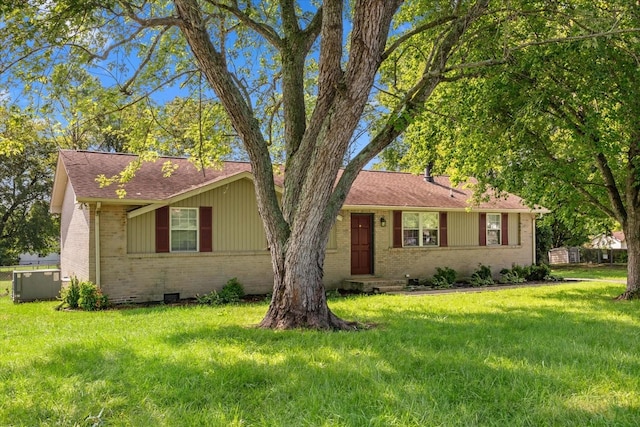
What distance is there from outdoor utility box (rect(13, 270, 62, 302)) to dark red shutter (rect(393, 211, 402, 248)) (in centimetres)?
1083

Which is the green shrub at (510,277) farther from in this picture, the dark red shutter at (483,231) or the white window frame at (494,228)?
the dark red shutter at (483,231)

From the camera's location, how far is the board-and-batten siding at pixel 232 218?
1453cm

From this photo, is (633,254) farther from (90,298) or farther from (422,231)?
(90,298)

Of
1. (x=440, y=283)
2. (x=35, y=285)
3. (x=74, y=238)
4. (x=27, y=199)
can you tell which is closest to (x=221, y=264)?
(x=74, y=238)

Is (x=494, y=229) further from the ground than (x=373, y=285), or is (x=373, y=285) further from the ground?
(x=494, y=229)

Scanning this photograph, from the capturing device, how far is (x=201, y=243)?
14625mm

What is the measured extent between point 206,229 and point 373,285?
17.8 ft

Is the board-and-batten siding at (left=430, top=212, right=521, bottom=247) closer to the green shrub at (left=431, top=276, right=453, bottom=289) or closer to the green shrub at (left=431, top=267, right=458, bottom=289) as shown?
the green shrub at (left=431, top=267, right=458, bottom=289)

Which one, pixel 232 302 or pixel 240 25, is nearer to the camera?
pixel 240 25

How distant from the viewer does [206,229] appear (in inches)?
577

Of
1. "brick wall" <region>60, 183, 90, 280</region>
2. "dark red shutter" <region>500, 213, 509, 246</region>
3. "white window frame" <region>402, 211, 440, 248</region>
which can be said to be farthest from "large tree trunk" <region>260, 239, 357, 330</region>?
"dark red shutter" <region>500, 213, 509, 246</region>

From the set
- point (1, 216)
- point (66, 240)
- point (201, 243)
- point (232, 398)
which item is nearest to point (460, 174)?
point (201, 243)

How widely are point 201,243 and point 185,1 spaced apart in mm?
7737

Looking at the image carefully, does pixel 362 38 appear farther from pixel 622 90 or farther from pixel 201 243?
pixel 201 243
